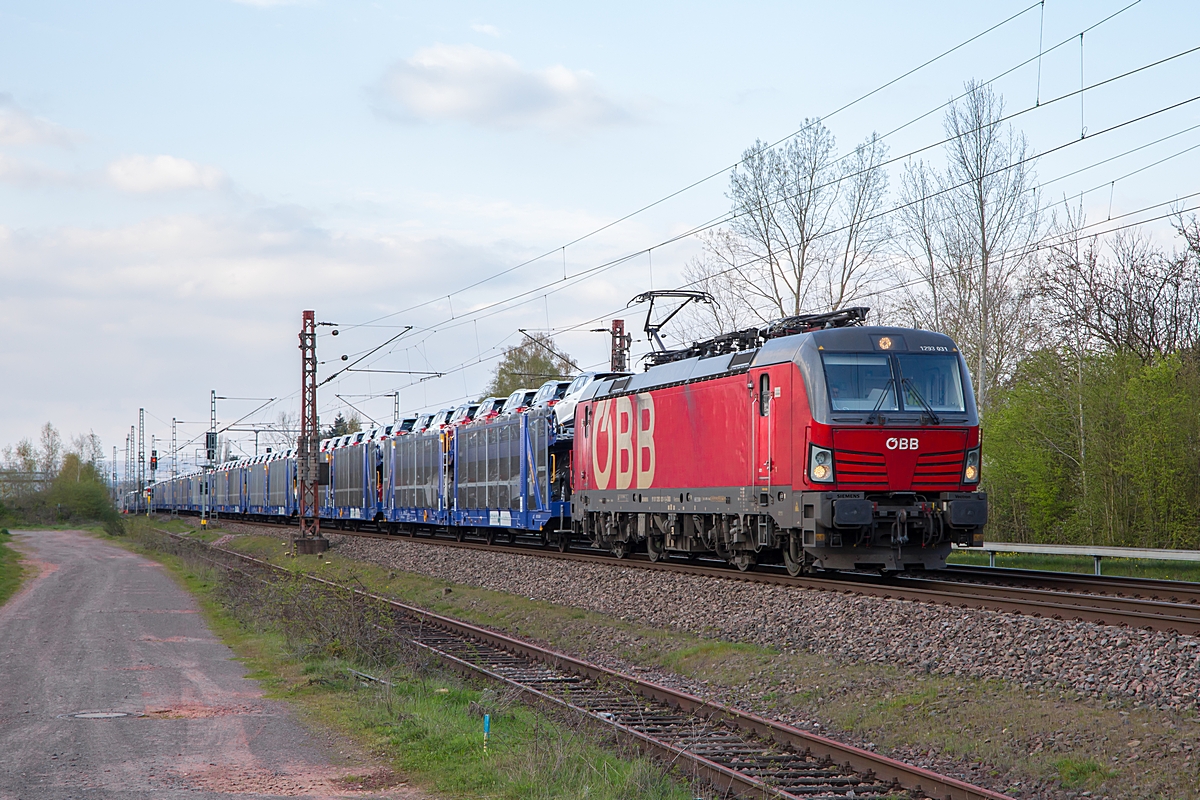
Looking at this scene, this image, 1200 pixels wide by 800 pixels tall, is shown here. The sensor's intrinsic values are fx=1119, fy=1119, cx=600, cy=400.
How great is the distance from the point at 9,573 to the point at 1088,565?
27996 millimetres

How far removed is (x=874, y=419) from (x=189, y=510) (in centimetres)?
8407

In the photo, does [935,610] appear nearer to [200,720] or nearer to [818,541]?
[818,541]

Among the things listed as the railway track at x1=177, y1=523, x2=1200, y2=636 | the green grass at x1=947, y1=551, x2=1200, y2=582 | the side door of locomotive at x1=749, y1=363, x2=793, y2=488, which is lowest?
the green grass at x1=947, y1=551, x2=1200, y2=582

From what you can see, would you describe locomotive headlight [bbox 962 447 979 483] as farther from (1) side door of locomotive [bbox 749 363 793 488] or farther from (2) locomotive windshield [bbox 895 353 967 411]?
(1) side door of locomotive [bbox 749 363 793 488]

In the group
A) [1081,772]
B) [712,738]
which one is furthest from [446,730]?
[1081,772]

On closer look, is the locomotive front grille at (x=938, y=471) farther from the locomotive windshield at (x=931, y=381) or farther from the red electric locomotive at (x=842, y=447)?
the locomotive windshield at (x=931, y=381)

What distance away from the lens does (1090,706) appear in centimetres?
926

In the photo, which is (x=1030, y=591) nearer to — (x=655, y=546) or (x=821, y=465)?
(x=821, y=465)

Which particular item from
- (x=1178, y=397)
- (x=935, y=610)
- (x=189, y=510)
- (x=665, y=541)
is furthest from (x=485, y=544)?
(x=189, y=510)

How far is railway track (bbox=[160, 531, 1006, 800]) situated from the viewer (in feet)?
26.2

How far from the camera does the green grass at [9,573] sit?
25.9 m

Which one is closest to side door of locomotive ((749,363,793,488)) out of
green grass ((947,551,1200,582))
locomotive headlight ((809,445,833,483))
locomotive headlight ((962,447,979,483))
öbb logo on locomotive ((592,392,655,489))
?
locomotive headlight ((809,445,833,483))

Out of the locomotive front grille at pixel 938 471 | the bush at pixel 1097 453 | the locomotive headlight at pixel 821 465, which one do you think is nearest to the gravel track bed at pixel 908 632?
the locomotive headlight at pixel 821 465

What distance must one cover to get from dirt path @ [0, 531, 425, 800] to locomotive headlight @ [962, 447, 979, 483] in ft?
32.2
